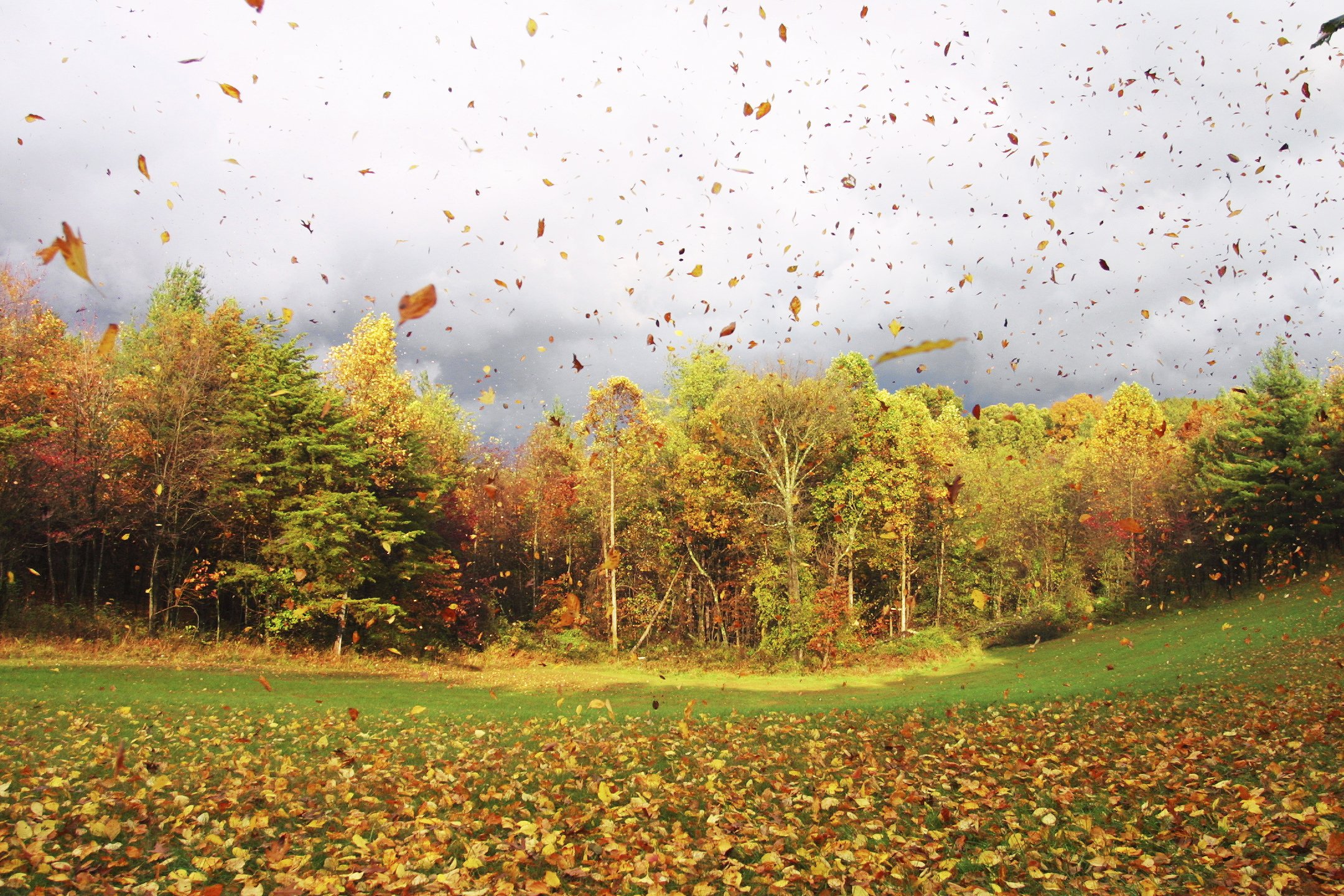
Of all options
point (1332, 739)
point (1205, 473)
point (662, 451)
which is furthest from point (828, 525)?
point (1332, 739)

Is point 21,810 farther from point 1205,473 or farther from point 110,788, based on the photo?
point 1205,473

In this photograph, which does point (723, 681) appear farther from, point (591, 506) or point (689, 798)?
point (689, 798)

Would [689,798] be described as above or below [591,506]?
below

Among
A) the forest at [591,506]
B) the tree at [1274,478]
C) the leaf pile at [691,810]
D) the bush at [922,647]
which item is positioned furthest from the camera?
the tree at [1274,478]

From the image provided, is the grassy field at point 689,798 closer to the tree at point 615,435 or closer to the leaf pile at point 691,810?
the leaf pile at point 691,810

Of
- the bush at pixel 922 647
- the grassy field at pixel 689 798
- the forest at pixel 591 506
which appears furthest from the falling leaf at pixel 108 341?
the bush at pixel 922 647

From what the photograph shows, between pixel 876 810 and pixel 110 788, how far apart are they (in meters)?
6.66

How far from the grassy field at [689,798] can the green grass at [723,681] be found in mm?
1588

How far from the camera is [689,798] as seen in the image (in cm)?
690

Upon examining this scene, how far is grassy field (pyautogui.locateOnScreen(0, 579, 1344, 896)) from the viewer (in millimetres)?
5023

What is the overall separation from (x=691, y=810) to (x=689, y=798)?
393 millimetres

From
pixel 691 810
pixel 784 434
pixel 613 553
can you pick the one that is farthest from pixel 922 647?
pixel 691 810

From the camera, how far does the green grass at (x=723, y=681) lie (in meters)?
15.3

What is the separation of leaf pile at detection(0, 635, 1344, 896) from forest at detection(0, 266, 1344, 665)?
2042 centimetres
